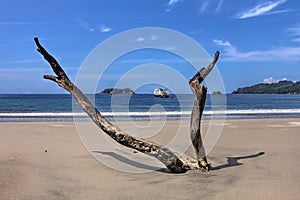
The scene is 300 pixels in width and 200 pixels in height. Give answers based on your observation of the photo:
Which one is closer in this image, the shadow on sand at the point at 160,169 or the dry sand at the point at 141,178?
the dry sand at the point at 141,178

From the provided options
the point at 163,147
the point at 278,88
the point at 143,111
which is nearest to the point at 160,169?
the point at 163,147

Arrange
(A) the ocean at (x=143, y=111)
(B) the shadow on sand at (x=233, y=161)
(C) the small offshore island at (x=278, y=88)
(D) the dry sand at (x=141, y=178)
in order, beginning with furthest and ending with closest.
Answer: (C) the small offshore island at (x=278, y=88), (A) the ocean at (x=143, y=111), (B) the shadow on sand at (x=233, y=161), (D) the dry sand at (x=141, y=178)

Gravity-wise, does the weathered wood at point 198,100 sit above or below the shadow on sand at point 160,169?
above

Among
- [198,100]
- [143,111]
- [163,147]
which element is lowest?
[163,147]

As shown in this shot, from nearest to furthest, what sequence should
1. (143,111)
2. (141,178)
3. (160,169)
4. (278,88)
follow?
1. (141,178)
2. (160,169)
3. (143,111)
4. (278,88)

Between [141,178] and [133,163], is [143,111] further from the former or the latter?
[141,178]

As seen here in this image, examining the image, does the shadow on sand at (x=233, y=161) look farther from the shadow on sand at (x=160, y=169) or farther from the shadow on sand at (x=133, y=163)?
the shadow on sand at (x=133, y=163)

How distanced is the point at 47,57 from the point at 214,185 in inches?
135

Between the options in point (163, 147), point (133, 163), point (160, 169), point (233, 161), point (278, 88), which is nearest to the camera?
point (163, 147)

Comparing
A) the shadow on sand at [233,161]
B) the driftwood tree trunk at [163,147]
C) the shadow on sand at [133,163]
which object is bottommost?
the shadow on sand at [233,161]

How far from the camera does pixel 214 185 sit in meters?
4.59

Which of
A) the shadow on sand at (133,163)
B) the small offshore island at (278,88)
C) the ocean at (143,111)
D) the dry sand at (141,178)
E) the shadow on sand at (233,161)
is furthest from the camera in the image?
the small offshore island at (278,88)

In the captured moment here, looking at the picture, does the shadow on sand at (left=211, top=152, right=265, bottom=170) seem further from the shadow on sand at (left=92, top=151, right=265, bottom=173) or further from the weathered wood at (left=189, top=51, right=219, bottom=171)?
the weathered wood at (left=189, top=51, right=219, bottom=171)

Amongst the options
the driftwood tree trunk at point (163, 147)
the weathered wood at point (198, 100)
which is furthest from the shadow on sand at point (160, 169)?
the weathered wood at point (198, 100)
